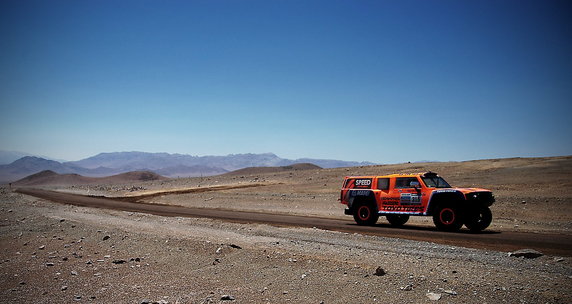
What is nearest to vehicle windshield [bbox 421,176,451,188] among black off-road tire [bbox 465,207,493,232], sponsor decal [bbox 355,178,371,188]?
black off-road tire [bbox 465,207,493,232]

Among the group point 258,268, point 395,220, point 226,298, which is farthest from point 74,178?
point 226,298

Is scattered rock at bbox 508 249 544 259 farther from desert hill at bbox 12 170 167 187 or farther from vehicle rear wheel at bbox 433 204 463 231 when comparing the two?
desert hill at bbox 12 170 167 187

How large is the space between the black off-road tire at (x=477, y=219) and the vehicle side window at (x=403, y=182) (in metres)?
2.67

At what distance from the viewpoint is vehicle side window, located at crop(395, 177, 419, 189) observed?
16750 millimetres

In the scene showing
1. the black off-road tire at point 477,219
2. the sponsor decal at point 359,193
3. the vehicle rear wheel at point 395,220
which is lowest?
the vehicle rear wheel at point 395,220

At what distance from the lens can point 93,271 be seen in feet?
29.2

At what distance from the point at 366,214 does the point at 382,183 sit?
1698mm

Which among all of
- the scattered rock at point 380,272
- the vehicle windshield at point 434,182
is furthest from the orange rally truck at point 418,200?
the scattered rock at point 380,272

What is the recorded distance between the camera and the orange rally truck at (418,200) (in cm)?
1486

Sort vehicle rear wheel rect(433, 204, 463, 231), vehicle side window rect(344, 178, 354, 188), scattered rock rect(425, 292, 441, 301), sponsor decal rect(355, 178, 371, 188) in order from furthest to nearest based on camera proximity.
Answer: vehicle side window rect(344, 178, 354, 188) → sponsor decal rect(355, 178, 371, 188) → vehicle rear wheel rect(433, 204, 463, 231) → scattered rock rect(425, 292, 441, 301)

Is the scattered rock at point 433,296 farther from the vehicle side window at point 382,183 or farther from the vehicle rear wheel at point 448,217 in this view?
the vehicle side window at point 382,183

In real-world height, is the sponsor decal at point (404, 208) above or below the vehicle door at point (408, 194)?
below

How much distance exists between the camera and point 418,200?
53.1ft

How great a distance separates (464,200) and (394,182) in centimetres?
338
